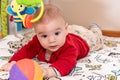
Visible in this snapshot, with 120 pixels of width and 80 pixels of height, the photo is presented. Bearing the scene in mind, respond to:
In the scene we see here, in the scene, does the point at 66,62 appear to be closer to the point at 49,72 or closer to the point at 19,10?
the point at 49,72

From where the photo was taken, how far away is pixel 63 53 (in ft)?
3.38

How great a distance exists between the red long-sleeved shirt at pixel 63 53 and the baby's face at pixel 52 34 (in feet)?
0.14

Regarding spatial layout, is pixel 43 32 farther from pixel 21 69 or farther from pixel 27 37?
pixel 27 37

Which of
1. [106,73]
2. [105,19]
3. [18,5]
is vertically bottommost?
[106,73]

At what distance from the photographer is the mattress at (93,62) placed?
959mm

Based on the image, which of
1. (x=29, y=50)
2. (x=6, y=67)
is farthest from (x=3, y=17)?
(x=6, y=67)

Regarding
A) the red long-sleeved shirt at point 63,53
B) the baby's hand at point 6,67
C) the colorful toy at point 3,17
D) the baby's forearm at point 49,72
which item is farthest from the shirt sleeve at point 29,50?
the colorful toy at point 3,17

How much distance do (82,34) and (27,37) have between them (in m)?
0.32

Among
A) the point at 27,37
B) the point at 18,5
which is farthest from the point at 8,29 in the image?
the point at 18,5

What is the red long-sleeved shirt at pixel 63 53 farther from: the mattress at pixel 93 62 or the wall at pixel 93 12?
the wall at pixel 93 12

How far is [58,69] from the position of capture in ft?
3.12

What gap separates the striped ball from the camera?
0.81 metres

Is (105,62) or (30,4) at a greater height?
(30,4)

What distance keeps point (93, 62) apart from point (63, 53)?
161 millimetres
